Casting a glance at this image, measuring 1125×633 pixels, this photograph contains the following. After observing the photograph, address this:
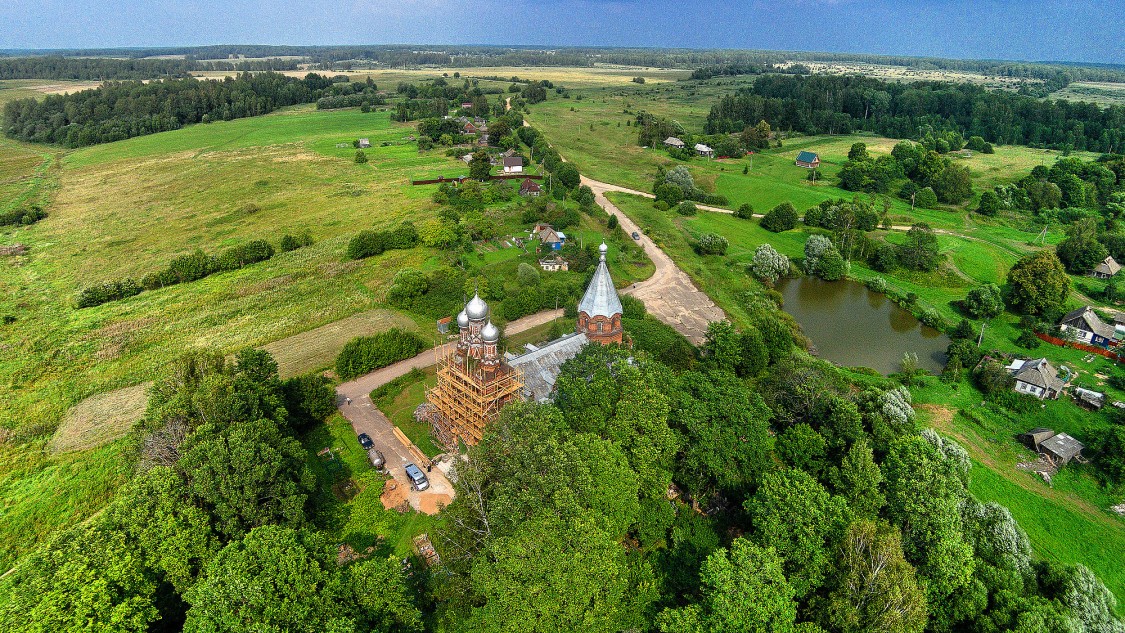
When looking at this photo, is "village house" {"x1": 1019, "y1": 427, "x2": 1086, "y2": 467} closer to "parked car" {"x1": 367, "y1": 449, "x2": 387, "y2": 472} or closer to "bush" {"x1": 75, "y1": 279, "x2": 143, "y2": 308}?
"parked car" {"x1": 367, "y1": 449, "x2": 387, "y2": 472}

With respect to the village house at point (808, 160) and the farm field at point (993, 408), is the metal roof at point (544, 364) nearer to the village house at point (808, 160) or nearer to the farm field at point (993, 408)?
the farm field at point (993, 408)

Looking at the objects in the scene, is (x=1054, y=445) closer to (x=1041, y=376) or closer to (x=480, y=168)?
Result: (x=1041, y=376)

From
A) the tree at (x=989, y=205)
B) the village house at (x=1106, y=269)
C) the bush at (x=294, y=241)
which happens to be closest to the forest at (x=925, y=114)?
the tree at (x=989, y=205)

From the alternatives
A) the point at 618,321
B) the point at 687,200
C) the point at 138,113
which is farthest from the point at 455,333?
the point at 138,113

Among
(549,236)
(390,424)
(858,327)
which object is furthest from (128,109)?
(858,327)

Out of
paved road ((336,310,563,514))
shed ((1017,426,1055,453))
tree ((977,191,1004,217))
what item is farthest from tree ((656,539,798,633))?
tree ((977,191,1004,217))

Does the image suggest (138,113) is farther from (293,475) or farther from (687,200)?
(293,475)
